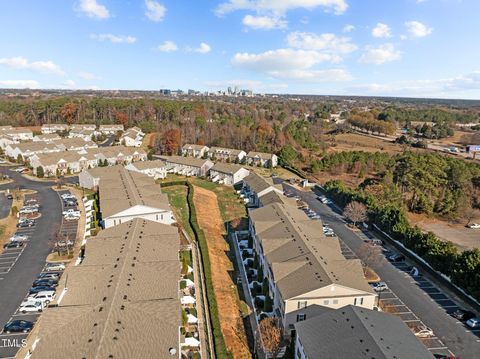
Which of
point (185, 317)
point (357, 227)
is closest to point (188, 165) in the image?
point (357, 227)

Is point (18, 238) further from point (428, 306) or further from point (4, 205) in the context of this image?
point (428, 306)

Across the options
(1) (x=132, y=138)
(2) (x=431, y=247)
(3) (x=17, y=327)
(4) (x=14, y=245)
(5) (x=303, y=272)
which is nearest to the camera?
(3) (x=17, y=327)

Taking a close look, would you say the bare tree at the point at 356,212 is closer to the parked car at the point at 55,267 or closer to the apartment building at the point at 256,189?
the apartment building at the point at 256,189

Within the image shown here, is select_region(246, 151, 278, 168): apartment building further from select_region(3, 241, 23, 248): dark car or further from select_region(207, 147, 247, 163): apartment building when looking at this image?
select_region(3, 241, 23, 248): dark car

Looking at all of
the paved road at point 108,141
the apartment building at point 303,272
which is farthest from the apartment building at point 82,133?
the apartment building at point 303,272

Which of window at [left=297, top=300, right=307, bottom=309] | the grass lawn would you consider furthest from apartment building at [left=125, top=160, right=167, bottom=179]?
window at [left=297, top=300, right=307, bottom=309]

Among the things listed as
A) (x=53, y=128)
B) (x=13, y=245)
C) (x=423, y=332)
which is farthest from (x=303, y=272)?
(x=53, y=128)

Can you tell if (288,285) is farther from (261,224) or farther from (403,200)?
(403,200)
